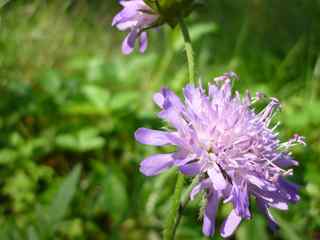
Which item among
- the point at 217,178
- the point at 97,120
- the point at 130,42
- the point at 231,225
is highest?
the point at 130,42

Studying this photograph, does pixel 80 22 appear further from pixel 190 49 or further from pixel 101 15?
pixel 190 49

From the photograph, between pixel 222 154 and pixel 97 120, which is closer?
pixel 222 154

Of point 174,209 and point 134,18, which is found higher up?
point 134,18

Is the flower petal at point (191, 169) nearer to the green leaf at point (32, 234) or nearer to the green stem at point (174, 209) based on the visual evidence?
the green stem at point (174, 209)

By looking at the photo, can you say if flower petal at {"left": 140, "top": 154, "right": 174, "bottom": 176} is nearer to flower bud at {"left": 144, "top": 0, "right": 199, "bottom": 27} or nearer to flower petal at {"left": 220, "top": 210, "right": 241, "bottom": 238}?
flower petal at {"left": 220, "top": 210, "right": 241, "bottom": 238}

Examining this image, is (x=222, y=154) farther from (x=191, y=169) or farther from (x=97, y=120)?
(x=97, y=120)

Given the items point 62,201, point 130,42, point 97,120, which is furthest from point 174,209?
point 97,120

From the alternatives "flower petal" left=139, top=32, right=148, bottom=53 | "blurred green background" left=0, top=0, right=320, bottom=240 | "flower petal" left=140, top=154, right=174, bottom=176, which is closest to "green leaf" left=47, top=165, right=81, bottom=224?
"blurred green background" left=0, top=0, right=320, bottom=240
